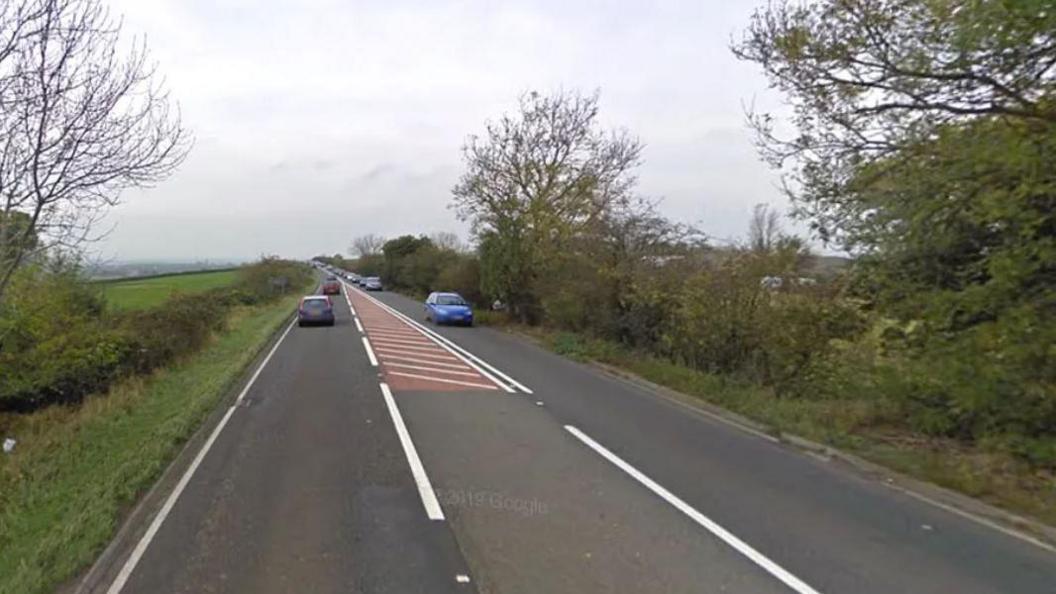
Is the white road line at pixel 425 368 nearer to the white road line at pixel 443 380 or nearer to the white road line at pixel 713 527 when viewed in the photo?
the white road line at pixel 443 380

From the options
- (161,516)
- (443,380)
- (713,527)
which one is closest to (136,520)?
(161,516)

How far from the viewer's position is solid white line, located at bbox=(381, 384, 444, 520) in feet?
17.9

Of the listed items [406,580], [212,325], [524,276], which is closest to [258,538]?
[406,580]

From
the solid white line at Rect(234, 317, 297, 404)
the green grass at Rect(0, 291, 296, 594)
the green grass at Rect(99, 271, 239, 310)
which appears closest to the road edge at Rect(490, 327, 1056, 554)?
the green grass at Rect(0, 291, 296, 594)

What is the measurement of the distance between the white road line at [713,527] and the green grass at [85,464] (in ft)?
15.2

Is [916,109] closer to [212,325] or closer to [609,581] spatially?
[609,581]

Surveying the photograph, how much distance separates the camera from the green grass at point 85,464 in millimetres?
4621

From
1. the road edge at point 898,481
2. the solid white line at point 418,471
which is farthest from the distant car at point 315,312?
the road edge at point 898,481

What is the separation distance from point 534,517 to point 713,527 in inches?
57.9

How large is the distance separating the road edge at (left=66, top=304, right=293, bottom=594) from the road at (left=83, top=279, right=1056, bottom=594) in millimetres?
36

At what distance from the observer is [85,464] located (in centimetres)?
758

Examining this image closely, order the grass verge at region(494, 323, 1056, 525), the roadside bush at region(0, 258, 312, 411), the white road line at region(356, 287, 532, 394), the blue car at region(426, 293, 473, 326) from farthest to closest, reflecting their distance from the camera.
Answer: the blue car at region(426, 293, 473, 326) < the white road line at region(356, 287, 532, 394) < the roadside bush at region(0, 258, 312, 411) < the grass verge at region(494, 323, 1056, 525)

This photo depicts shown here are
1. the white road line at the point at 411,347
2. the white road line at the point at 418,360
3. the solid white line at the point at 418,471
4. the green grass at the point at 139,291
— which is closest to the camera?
the solid white line at the point at 418,471

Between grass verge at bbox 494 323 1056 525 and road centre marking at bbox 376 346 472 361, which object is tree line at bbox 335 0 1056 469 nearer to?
grass verge at bbox 494 323 1056 525
